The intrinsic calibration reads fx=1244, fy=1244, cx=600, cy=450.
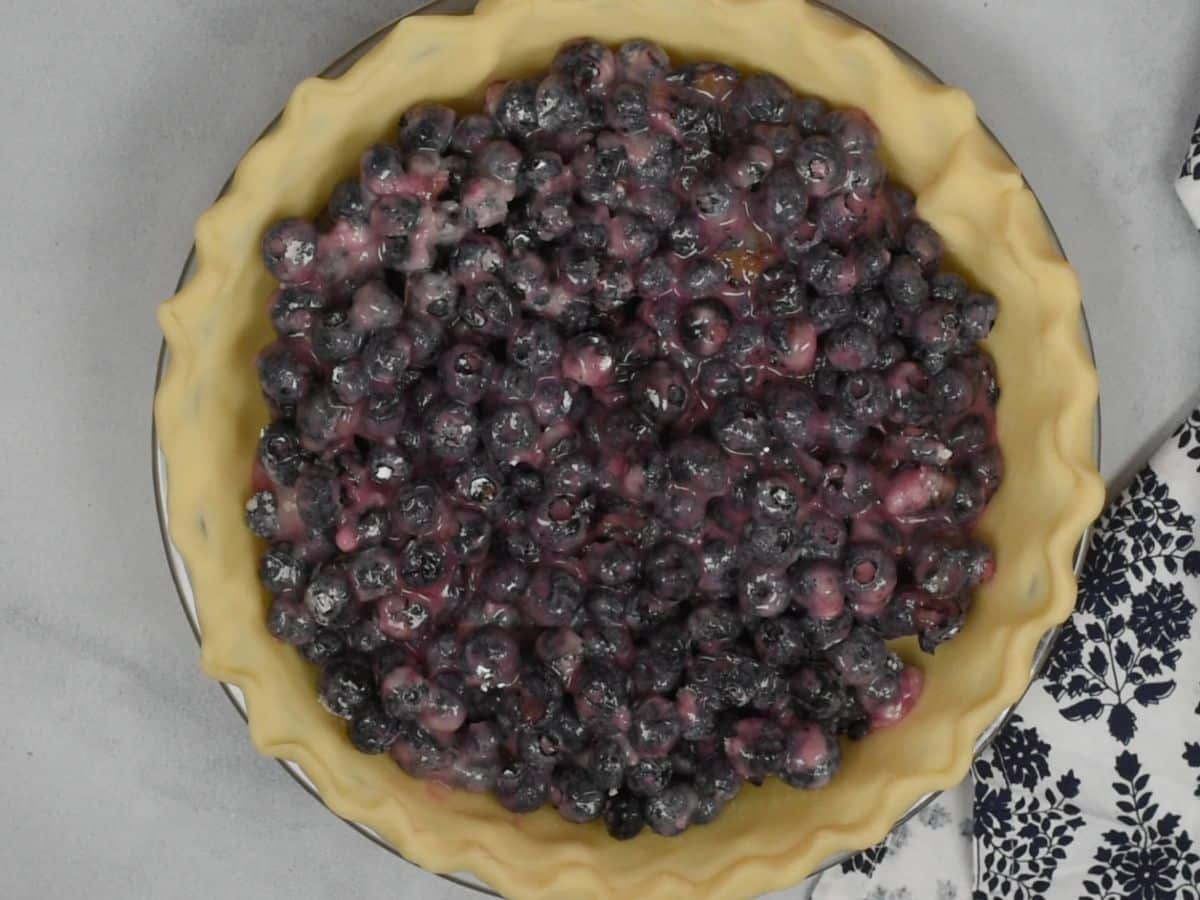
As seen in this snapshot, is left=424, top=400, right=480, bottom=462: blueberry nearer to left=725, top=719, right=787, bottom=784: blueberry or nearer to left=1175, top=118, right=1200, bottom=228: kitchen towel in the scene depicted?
left=725, top=719, right=787, bottom=784: blueberry

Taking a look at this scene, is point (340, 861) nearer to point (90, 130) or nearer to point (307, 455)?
point (307, 455)

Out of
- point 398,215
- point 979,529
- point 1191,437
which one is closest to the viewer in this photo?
point 398,215

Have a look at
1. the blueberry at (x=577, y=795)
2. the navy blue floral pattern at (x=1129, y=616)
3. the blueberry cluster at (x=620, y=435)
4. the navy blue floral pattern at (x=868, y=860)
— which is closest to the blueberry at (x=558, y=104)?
the blueberry cluster at (x=620, y=435)

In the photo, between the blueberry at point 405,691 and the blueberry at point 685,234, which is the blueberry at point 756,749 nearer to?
the blueberry at point 405,691

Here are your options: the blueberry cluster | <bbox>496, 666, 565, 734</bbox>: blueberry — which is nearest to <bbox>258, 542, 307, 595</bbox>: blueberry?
the blueberry cluster

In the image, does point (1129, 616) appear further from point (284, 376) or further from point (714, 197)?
point (284, 376)

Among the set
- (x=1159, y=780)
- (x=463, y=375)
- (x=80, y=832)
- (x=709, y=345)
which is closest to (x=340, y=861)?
(x=80, y=832)

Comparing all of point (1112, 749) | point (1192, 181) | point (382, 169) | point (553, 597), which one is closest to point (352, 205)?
point (382, 169)
